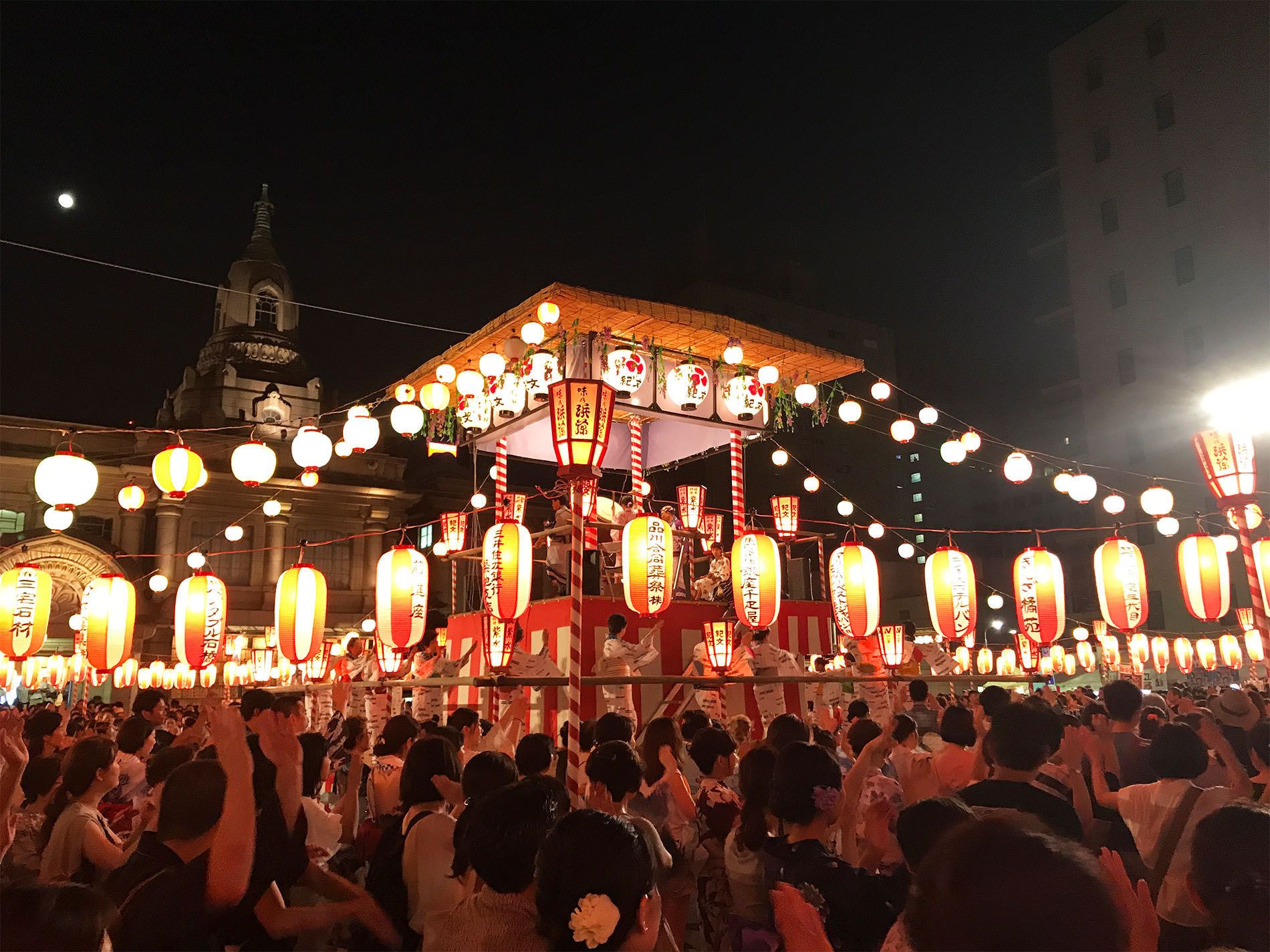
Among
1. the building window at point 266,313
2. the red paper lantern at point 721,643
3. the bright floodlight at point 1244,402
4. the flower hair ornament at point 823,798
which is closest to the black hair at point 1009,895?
the flower hair ornament at point 823,798

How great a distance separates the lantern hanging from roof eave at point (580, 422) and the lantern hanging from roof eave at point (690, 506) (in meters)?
8.64

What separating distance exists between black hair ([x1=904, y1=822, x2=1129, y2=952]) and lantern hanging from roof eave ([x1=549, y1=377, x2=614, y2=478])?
6.91 metres

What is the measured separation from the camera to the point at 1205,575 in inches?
438

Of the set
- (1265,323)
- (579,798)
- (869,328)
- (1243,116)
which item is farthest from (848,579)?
(869,328)

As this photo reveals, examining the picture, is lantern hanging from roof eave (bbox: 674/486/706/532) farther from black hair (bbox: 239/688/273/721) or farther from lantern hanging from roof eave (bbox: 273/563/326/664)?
black hair (bbox: 239/688/273/721)

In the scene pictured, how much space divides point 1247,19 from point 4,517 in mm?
45378

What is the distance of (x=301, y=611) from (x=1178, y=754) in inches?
450

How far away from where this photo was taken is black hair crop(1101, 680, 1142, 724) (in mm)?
4918

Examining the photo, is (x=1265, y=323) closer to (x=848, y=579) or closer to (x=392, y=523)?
(x=848, y=579)

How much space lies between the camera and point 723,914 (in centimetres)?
376

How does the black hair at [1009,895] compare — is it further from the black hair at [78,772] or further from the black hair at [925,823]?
the black hair at [78,772]

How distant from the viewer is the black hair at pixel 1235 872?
84.0 inches

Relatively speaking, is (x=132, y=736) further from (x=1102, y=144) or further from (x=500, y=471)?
(x=1102, y=144)

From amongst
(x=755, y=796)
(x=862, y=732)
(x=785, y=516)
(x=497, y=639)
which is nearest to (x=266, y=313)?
(x=785, y=516)
